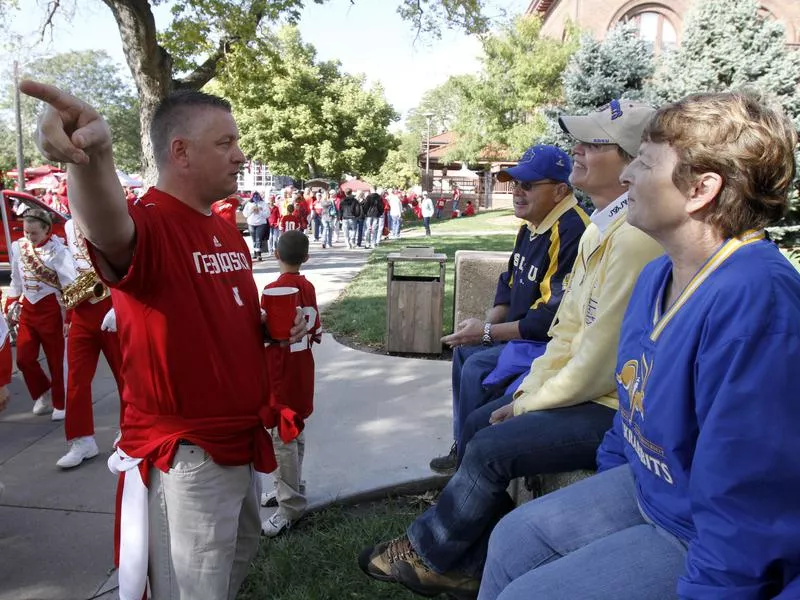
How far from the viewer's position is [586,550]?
6.12 ft

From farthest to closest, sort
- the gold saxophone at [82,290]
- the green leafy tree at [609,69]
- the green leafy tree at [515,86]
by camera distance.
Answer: the green leafy tree at [515,86] < the green leafy tree at [609,69] < the gold saxophone at [82,290]

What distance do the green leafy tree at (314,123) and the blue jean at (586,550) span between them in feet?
128

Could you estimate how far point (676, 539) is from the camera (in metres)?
1.78

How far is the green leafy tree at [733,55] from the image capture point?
1186 cm

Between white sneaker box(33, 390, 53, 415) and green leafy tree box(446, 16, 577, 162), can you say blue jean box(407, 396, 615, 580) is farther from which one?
green leafy tree box(446, 16, 577, 162)

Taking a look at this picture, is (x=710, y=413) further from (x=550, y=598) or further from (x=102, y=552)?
(x=102, y=552)

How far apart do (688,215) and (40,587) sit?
10.8 ft

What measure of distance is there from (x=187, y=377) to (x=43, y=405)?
4185mm

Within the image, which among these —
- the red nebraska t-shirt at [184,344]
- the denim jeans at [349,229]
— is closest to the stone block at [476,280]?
the red nebraska t-shirt at [184,344]

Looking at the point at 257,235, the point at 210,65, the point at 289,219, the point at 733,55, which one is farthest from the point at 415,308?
the point at 257,235

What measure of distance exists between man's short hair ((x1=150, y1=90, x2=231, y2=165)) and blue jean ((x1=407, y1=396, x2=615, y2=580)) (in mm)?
1589

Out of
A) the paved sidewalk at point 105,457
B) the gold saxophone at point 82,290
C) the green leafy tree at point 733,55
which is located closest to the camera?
the paved sidewalk at point 105,457

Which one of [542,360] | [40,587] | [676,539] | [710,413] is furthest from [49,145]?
[40,587]

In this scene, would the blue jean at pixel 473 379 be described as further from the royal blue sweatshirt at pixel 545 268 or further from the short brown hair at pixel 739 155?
the short brown hair at pixel 739 155
